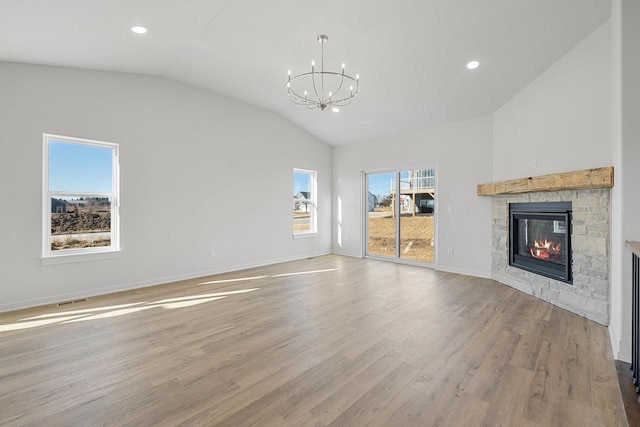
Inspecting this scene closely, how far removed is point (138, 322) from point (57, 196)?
2228mm

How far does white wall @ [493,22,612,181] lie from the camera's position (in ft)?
10.2

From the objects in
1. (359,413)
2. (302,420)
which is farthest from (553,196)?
(302,420)

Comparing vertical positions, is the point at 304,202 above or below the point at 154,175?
below

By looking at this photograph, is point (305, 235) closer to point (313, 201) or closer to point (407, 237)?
point (313, 201)

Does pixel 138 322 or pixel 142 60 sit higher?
pixel 142 60

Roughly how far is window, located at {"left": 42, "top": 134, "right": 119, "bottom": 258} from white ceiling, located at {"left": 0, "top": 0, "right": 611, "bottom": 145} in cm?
110

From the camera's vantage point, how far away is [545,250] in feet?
13.3

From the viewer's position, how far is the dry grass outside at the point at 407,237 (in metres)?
5.98

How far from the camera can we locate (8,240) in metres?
3.51

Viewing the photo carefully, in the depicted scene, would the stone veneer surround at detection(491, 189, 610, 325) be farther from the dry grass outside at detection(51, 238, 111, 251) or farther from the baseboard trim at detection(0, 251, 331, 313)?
the dry grass outside at detection(51, 238, 111, 251)

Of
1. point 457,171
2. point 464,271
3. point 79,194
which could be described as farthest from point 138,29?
point 464,271

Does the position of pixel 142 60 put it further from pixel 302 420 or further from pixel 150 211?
pixel 302 420

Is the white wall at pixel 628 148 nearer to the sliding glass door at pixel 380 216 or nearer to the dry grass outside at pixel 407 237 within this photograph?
the dry grass outside at pixel 407 237

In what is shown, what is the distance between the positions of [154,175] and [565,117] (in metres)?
5.73
